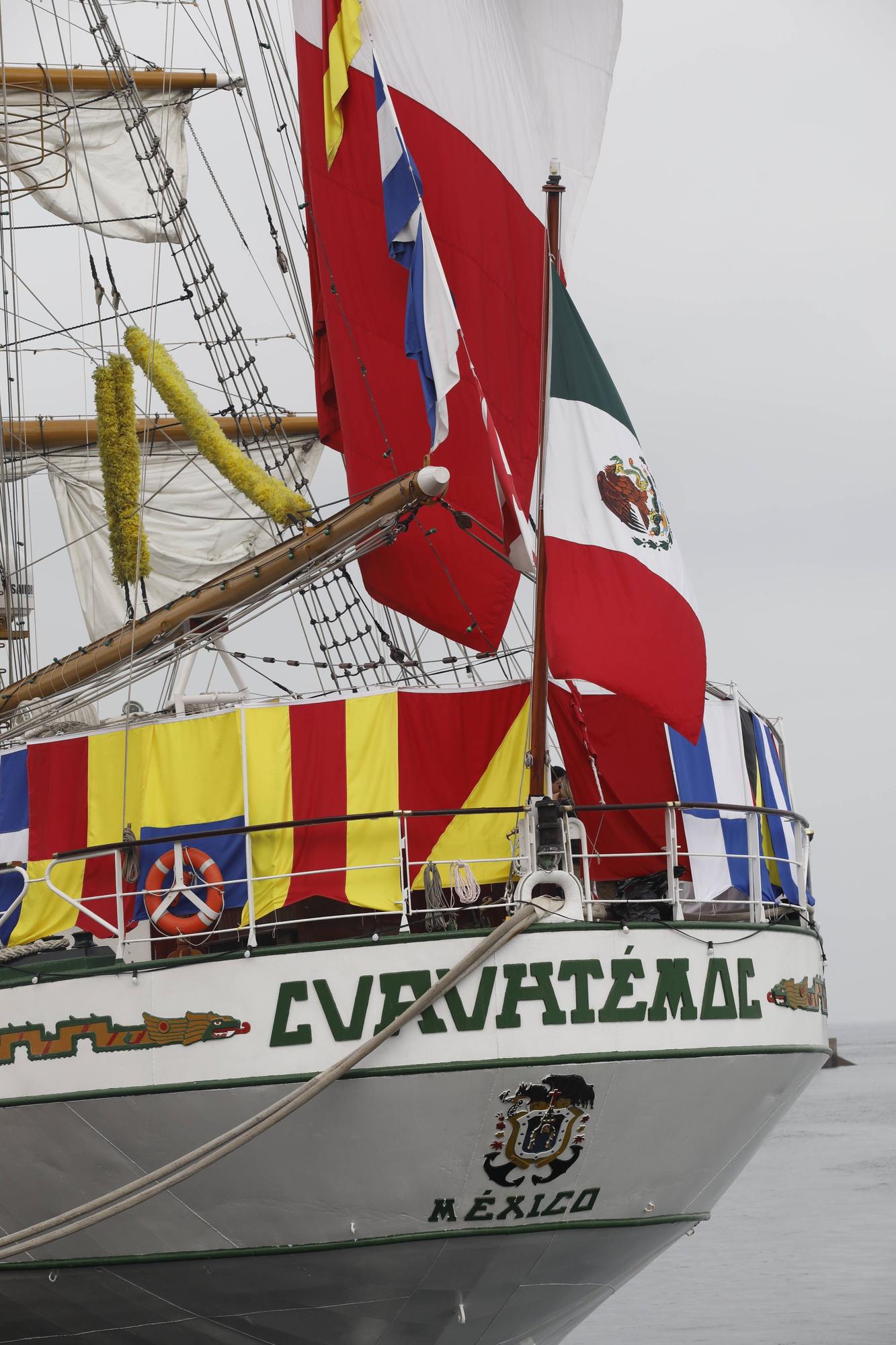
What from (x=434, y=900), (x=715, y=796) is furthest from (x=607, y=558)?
(x=434, y=900)

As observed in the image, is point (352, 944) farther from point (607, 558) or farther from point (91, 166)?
point (91, 166)

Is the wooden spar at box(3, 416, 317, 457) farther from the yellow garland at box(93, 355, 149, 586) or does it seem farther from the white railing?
the white railing

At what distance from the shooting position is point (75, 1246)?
1331cm

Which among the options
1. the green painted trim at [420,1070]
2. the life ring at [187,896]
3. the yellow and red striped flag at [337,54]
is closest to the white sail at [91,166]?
the yellow and red striped flag at [337,54]

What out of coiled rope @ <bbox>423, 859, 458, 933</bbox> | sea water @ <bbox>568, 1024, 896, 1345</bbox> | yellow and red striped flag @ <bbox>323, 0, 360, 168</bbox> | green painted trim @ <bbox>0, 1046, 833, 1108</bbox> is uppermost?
yellow and red striped flag @ <bbox>323, 0, 360, 168</bbox>

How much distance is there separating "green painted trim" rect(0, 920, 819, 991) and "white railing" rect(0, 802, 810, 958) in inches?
5.6

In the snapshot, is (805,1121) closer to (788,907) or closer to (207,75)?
(207,75)

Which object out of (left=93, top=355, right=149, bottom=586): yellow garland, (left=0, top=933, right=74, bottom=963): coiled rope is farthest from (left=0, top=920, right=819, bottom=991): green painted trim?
(left=93, top=355, right=149, bottom=586): yellow garland

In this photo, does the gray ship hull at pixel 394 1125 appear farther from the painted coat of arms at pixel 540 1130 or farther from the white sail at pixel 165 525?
the white sail at pixel 165 525

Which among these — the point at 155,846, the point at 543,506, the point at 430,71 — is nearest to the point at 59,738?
the point at 155,846

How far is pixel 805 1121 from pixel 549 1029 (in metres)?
66.8

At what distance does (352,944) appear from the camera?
481 inches

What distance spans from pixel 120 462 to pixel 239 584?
2552 millimetres

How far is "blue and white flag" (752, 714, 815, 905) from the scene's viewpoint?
14992 mm
